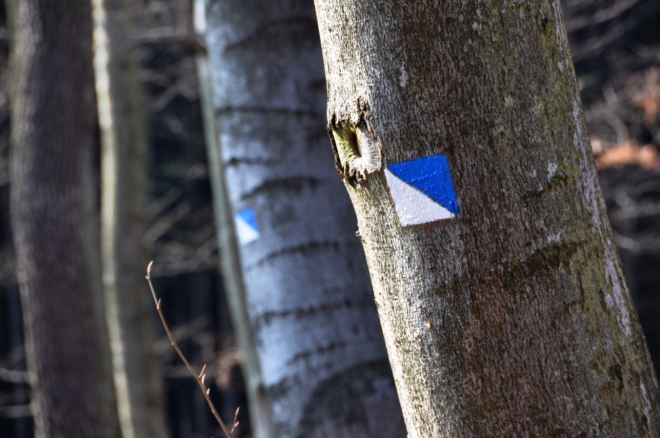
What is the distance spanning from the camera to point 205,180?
16719 millimetres

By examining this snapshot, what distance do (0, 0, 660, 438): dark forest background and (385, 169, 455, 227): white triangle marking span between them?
15.1 feet

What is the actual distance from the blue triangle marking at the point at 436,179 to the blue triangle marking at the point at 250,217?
56.4 inches

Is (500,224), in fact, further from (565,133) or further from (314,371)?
(314,371)

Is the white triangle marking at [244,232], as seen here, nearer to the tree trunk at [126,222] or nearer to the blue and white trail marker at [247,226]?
the blue and white trail marker at [247,226]

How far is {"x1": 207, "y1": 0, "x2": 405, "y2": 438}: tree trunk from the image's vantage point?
218 centimetres

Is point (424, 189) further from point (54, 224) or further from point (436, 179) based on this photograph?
point (54, 224)

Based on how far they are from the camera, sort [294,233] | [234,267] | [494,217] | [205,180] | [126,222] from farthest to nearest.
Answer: [205,180]
[126,222]
[234,267]
[294,233]
[494,217]

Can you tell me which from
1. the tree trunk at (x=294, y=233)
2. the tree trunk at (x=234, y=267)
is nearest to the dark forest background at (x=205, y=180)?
the tree trunk at (x=234, y=267)

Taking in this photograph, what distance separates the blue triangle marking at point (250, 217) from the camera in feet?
7.45

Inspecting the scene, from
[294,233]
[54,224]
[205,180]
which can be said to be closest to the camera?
[294,233]

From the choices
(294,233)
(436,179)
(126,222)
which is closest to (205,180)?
(126,222)

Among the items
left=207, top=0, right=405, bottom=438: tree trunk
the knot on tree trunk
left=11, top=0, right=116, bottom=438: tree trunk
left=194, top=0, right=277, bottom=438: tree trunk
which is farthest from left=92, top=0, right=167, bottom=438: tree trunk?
the knot on tree trunk

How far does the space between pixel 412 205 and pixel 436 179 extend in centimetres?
5

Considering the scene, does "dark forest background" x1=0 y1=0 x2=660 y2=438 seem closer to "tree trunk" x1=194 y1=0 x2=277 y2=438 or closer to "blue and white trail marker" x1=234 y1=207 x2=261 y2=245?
"tree trunk" x1=194 y1=0 x2=277 y2=438
